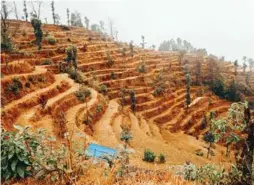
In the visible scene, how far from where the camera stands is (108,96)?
2037 inches

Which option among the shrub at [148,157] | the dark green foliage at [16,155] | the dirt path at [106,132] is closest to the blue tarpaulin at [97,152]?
the dark green foliage at [16,155]

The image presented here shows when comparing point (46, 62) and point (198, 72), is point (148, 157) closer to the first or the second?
point (46, 62)

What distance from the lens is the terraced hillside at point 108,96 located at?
26.8 m

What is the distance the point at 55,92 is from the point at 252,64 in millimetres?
97383

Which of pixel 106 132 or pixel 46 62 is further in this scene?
pixel 46 62

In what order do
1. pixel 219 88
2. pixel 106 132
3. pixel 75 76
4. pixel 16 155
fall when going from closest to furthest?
1. pixel 16 155
2. pixel 106 132
3. pixel 75 76
4. pixel 219 88

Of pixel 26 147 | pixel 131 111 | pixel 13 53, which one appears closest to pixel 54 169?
pixel 26 147

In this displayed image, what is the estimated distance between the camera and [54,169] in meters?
4.73

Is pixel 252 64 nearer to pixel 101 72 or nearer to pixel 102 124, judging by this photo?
pixel 101 72

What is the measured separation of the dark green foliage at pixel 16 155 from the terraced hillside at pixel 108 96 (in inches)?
28.4

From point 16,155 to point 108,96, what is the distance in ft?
154

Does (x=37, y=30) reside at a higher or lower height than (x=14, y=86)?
higher

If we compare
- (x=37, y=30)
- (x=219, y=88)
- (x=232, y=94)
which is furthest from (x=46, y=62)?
(x=232, y=94)

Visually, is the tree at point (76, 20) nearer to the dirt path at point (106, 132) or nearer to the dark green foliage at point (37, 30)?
the dark green foliage at point (37, 30)
